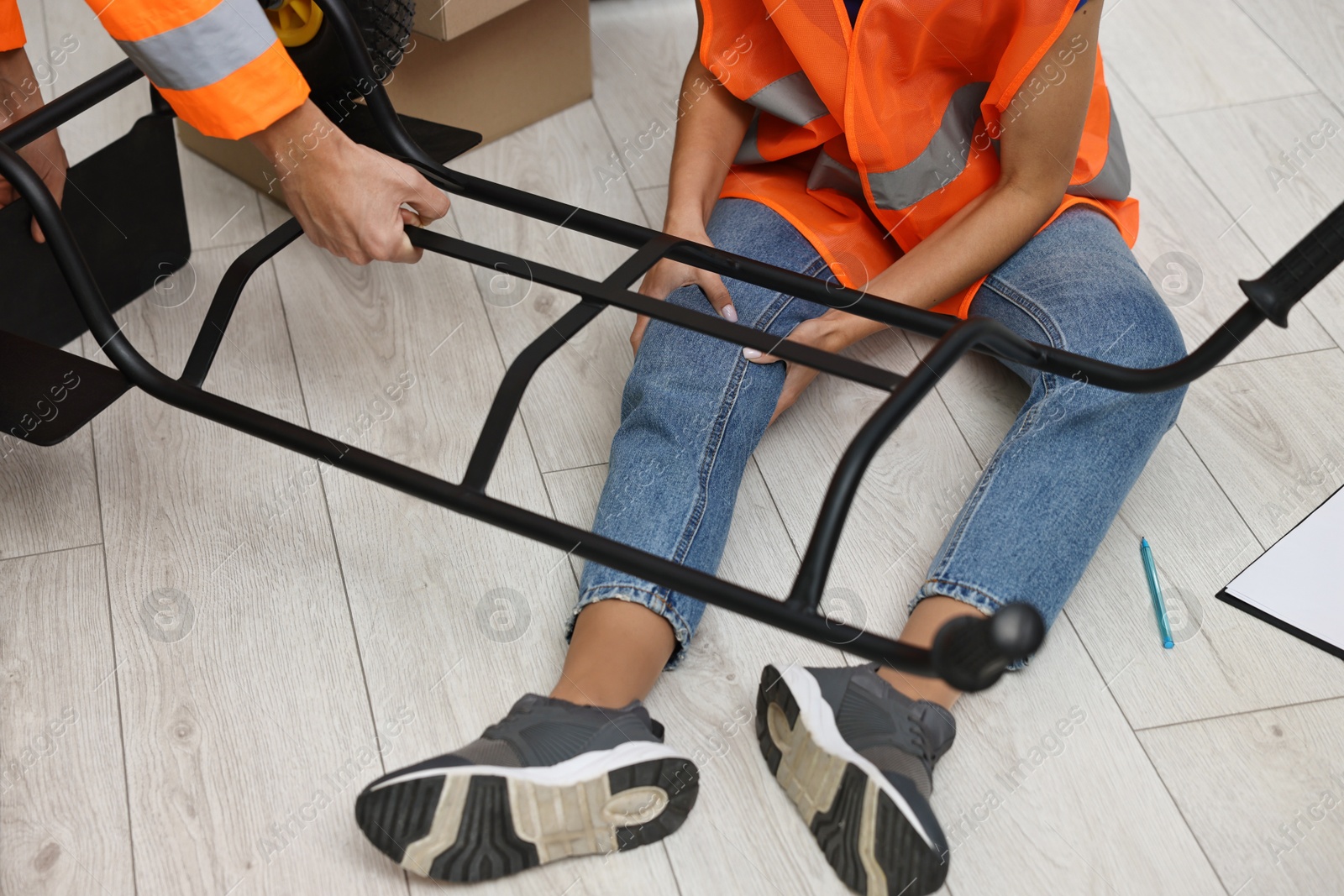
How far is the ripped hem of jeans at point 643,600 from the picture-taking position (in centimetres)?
96

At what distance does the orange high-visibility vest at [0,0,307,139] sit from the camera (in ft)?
2.46

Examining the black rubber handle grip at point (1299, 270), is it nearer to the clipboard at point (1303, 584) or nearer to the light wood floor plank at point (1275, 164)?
the clipboard at point (1303, 584)

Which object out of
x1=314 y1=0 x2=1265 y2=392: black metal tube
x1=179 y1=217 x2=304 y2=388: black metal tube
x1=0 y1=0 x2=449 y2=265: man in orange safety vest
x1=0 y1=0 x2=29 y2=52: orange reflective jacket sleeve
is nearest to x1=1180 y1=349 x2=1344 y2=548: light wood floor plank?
x1=314 y1=0 x2=1265 y2=392: black metal tube

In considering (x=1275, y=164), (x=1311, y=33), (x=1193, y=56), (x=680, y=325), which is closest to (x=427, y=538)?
(x=680, y=325)

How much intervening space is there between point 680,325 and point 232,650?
505mm

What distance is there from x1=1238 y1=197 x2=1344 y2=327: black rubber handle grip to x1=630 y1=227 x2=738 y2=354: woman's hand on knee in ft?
1.46

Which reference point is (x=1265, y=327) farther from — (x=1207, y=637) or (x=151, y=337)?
(x=151, y=337)

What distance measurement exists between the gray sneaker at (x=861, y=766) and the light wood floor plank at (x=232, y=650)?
32cm

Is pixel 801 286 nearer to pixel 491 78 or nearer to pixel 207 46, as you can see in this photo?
pixel 207 46

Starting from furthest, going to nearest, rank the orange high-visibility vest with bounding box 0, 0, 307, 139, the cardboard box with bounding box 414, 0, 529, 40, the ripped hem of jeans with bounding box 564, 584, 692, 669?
the cardboard box with bounding box 414, 0, 529, 40
the ripped hem of jeans with bounding box 564, 584, 692, 669
the orange high-visibility vest with bounding box 0, 0, 307, 139

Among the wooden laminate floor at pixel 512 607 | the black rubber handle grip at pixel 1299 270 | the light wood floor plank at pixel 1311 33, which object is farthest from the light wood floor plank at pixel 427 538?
the light wood floor plank at pixel 1311 33

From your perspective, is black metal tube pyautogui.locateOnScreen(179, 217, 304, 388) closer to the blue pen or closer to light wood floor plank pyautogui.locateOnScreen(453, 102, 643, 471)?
light wood floor plank pyautogui.locateOnScreen(453, 102, 643, 471)

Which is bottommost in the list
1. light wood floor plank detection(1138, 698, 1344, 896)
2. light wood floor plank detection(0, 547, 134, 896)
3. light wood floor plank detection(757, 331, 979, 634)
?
light wood floor plank detection(1138, 698, 1344, 896)

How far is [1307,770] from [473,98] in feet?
4.01
